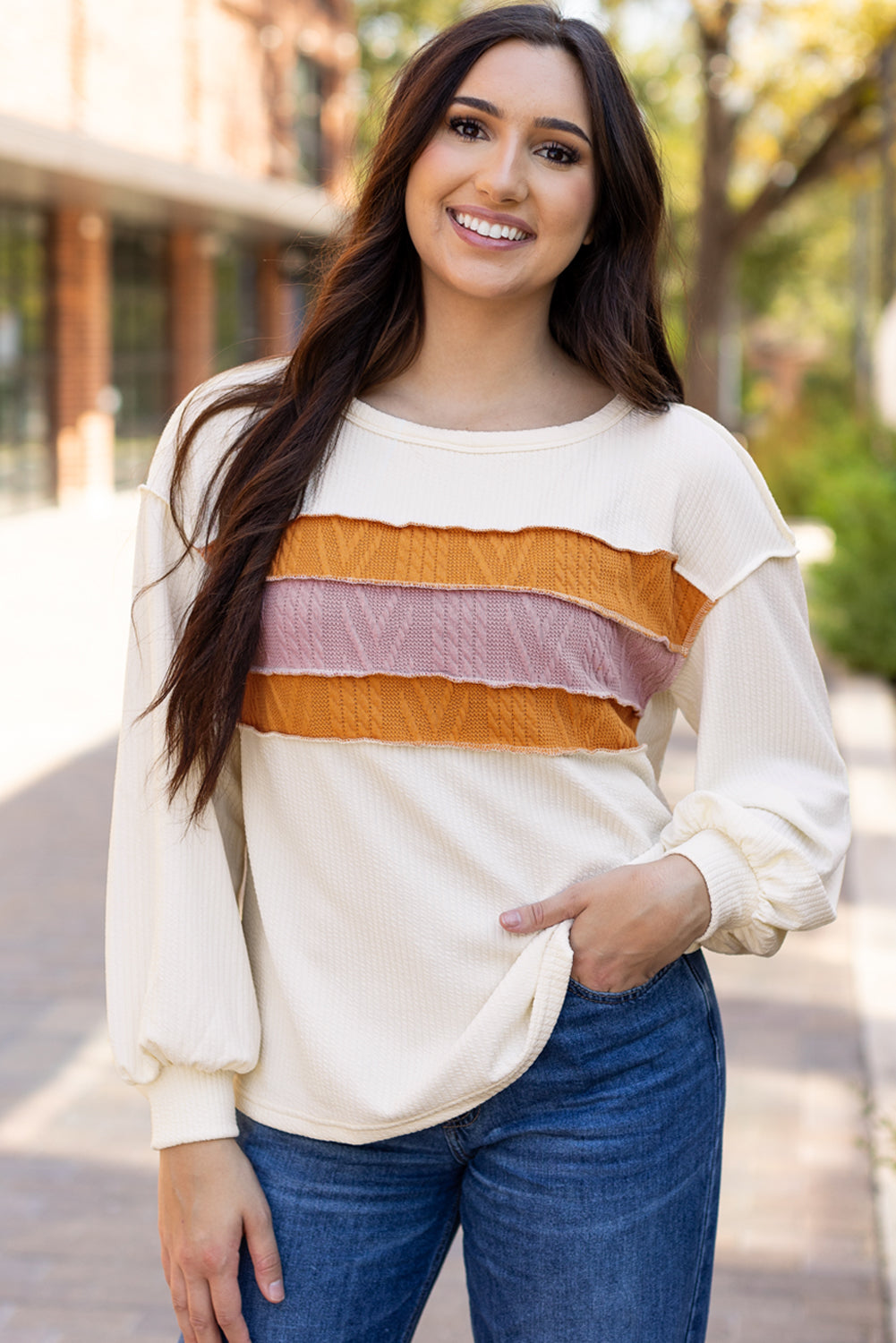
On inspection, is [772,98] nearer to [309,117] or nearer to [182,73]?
[182,73]

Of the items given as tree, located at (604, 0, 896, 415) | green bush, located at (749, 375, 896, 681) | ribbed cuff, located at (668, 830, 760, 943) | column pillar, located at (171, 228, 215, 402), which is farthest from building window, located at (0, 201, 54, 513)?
ribbed cuff, located at (668, 830, 760, 943)

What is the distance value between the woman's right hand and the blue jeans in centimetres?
2

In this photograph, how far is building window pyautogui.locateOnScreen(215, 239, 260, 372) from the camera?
867 inches

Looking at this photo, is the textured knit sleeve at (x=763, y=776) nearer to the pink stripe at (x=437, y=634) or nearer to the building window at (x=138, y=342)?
the pink stripe at (x=437, y=634)

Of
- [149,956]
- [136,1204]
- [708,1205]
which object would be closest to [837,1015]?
[136,1204]

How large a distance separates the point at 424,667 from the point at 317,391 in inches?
14.3

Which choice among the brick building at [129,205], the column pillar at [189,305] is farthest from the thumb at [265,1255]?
the column pillar at [189,305]

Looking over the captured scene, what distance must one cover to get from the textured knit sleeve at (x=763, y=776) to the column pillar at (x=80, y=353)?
15.7m

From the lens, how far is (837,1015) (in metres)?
4.86

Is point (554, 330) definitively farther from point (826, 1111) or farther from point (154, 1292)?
point (826, 1111)

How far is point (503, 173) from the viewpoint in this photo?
1.72 meters

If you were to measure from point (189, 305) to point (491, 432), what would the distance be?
1939 cm

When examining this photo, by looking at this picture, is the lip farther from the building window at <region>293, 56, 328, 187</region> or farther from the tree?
the building window at <region>293, 56, 328, 187</region>

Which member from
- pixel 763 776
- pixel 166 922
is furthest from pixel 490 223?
pixel 166 922
